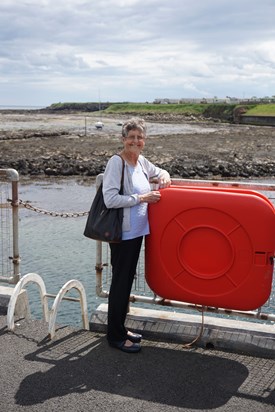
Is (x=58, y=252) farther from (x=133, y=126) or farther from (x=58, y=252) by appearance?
(x=133, y=126)

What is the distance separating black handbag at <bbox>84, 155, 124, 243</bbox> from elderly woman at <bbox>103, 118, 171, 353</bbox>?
0.06 m

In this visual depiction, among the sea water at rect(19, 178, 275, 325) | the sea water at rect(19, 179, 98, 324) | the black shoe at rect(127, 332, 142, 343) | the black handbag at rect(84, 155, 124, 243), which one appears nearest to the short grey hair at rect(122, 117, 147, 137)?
the black handbag at rect(84, 155, 124, 243)

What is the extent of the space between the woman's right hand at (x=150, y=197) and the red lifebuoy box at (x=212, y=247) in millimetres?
78

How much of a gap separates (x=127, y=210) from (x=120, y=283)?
679 mm

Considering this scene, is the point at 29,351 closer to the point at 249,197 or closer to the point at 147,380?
the point at 147,380

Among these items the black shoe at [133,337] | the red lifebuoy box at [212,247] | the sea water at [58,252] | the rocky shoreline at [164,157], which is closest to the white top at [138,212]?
the red lifebuoy box at [212,247]

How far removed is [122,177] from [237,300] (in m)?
1.48

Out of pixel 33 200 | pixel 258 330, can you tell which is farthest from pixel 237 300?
pixel 33 200

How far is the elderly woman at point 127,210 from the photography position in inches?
178

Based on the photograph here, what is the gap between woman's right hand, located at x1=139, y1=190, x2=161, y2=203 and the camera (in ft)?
15.1

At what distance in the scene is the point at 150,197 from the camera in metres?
4.64

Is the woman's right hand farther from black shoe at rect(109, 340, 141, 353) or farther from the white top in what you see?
black shoe at rect(109, 340, 141, 353)

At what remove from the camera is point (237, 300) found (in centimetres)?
468

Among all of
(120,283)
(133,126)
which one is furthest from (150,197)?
(120,283)
